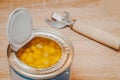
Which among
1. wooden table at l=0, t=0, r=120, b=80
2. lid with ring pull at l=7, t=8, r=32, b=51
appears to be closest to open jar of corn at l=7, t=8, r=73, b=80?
lid with ring pull at l=7, t=8, r=32, b=51

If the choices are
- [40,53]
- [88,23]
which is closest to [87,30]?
[88,23]

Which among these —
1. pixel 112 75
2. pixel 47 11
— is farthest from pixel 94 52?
pixel 47 11

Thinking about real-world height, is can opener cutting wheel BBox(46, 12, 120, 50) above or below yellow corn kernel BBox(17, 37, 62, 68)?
below

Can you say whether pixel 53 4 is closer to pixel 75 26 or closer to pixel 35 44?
pixel 75 26

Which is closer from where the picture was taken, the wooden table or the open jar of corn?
the open jar of corn

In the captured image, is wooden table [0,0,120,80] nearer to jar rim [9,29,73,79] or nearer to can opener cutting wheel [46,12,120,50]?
can opener cutting wheel [46,12,120,50]

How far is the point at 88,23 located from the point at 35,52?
0.25 meters

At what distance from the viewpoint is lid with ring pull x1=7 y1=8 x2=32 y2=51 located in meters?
0.54

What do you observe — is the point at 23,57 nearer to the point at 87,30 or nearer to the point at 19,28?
the point at 19,28

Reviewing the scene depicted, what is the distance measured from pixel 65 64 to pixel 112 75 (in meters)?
0.18

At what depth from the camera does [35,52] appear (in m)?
0.56

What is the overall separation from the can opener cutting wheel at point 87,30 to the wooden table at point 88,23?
11 millimetres

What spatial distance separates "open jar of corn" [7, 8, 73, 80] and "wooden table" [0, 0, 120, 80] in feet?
0.41

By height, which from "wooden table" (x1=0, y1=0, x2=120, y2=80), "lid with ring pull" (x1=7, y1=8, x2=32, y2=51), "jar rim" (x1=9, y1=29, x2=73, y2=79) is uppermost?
"lid with ring pull" (x1=7, y1=8, x2=32, y2=51)
